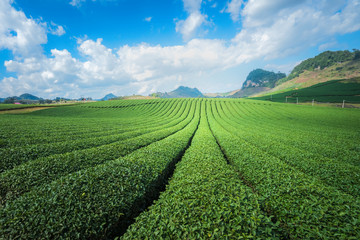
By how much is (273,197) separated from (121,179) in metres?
7.75

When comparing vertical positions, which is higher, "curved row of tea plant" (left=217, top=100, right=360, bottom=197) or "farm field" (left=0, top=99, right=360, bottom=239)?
"farm field" (left=0, top=99, right=360, bottom=239)

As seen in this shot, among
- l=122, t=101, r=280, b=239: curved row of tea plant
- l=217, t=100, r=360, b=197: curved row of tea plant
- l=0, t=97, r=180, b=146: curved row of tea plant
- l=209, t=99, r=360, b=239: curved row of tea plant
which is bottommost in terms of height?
l=217, t=100, r=360, b=197: curved row of tea plant

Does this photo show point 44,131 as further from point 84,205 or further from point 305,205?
point 305,205

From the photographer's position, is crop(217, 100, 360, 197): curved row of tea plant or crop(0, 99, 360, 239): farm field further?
crop(217, 100, 360, 197): curved row of tea plant

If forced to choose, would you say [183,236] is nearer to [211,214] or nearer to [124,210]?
[211,214]

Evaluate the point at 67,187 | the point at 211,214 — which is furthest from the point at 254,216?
the point at 67,187

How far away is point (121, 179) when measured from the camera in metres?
7.31

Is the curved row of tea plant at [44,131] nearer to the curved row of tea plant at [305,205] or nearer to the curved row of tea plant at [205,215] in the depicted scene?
the curved row of tea plant at [205,215]

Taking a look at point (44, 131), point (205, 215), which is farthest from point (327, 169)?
point (44, 131)

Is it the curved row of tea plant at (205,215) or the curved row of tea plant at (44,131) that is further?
the curved row of tea plant at (44,131)

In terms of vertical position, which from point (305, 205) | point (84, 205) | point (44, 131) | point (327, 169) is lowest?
point (327, 169)

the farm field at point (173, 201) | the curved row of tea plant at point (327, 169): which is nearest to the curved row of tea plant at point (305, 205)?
the farm field at point (173, 201)

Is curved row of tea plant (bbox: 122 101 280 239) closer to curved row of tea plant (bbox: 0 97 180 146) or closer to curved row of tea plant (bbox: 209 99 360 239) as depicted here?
curved row of tea plant (bbox: 209 99 360 239)

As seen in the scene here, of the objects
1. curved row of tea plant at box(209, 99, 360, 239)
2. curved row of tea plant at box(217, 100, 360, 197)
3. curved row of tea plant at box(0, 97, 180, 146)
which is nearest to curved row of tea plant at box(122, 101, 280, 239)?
curved row of tea plant at box(209, 99, 360, 239)
